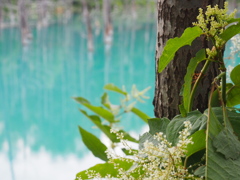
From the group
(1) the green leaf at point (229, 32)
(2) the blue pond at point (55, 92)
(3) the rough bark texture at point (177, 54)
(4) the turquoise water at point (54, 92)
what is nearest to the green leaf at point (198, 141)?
(1) the green leaf at point (229, 32)

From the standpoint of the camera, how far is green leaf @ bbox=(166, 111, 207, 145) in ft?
1.47

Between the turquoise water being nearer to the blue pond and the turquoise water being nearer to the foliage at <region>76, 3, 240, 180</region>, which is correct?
the blue pond

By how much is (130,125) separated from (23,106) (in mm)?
1933

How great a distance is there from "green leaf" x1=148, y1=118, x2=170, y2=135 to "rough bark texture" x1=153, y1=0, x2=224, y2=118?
0.54 ft

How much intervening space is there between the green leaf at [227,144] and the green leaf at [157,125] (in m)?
0.09

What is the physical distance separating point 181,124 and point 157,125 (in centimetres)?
6

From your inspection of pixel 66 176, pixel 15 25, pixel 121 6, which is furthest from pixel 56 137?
pixel 121 6

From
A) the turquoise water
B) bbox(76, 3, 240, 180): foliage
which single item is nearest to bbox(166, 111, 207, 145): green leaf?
bbox(76, 3, 240, 180): foliage

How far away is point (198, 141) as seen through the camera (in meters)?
0.43

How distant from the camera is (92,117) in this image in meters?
0.93

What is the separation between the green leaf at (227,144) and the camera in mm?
411

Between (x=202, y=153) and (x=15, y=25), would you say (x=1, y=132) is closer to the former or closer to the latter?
(x=202, y=153)

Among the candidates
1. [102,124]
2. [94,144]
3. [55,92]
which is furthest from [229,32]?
[55,92]

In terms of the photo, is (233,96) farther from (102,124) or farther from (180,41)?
(102,124)
